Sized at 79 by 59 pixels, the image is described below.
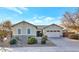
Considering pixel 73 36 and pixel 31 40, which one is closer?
pixel 73 36

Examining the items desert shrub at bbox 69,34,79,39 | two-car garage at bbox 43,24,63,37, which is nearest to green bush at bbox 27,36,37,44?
two-car garage at bbox 43,24,63,37

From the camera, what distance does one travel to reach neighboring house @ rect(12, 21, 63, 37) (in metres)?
7.00

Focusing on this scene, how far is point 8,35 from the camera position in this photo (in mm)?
6973

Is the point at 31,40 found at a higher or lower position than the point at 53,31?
lower

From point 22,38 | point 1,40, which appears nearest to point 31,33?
point 22,38

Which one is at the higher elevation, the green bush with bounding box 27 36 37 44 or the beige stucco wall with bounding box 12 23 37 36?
the beige stucco wall with bounding box 12 23 37 36

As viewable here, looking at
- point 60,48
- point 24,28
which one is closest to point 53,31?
point 60,48

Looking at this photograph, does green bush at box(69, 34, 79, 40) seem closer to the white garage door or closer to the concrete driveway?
the concrete driveway

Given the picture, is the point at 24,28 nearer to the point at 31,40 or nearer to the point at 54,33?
the point at 31,40

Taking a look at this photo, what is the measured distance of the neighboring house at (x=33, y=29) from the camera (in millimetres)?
7000

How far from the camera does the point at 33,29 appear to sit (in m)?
7.05

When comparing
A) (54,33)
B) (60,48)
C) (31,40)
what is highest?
(54,33)

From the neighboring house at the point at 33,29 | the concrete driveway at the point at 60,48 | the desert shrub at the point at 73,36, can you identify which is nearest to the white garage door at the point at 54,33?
the neighboring house at the point at 33,29
